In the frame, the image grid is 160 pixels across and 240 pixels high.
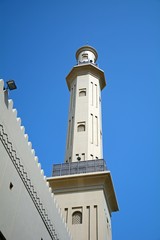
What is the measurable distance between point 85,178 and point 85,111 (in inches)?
222

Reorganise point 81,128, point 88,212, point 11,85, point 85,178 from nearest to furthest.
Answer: point 11,85, point 88,212, point 85,178, point 81,128

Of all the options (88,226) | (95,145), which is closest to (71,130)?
(95,145)

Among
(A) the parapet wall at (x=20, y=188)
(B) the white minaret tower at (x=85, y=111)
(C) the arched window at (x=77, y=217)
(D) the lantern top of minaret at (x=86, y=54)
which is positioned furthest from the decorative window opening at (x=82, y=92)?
(A) the parapet wall at (x=20, y=188)

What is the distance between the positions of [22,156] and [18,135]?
61 cm

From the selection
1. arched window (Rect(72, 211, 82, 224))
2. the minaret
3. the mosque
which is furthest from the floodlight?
arched window (Rect(72, 211, 82, 224))

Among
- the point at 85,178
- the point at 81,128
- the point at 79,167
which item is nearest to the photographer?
the point at 85,178

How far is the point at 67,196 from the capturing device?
16.6 meters

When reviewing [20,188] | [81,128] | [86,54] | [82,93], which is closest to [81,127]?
[81,128]

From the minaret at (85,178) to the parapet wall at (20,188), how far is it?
398 centimetres

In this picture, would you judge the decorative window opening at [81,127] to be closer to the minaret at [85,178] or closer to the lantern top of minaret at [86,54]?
the minaret at [85,178]

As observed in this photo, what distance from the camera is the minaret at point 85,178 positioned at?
1567 cm

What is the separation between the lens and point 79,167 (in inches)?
691

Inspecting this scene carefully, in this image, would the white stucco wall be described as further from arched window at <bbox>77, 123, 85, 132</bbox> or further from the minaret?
arched window at <bbox>77, 123, 85, 132</bbox>

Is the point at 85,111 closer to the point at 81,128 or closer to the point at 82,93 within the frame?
the point at 81,128
